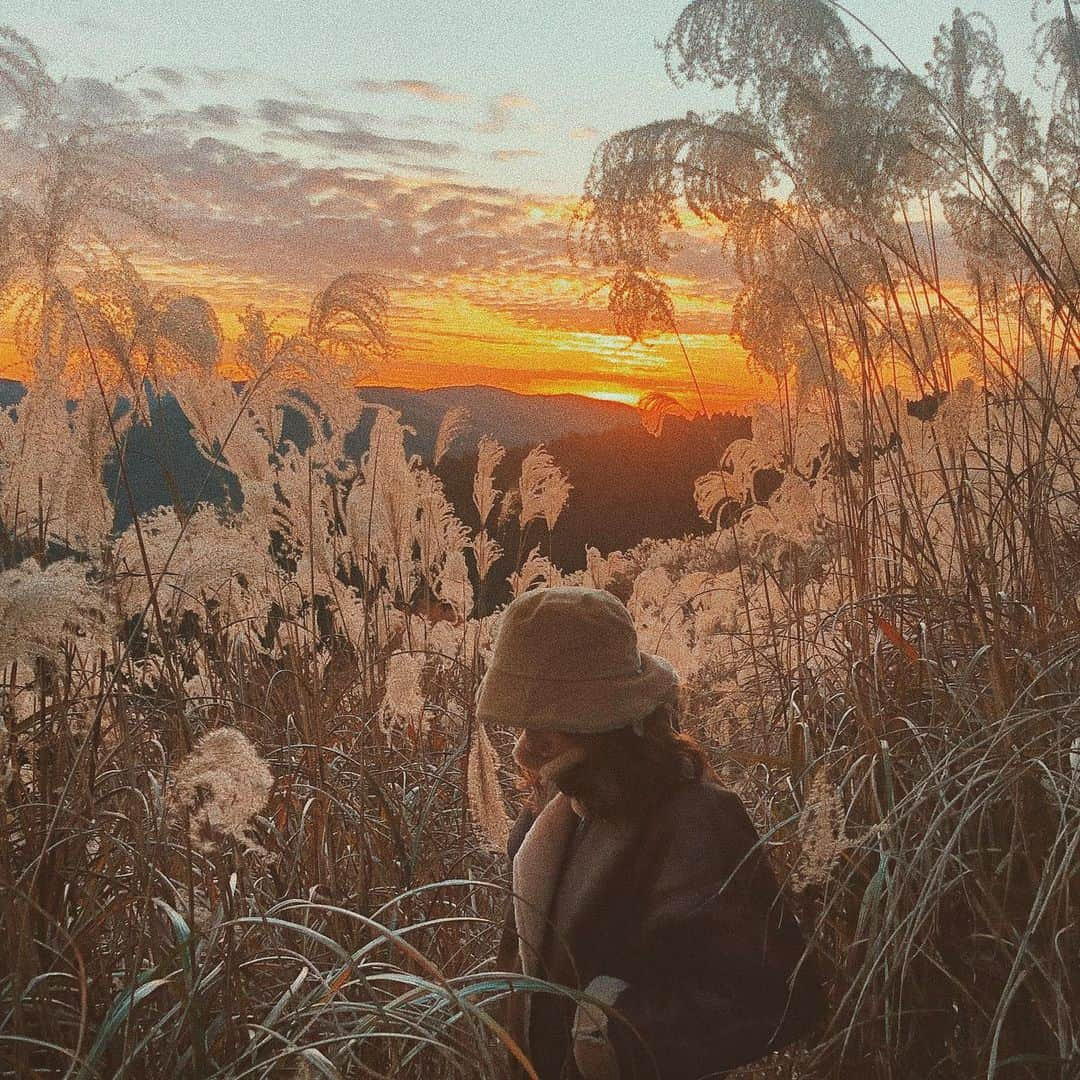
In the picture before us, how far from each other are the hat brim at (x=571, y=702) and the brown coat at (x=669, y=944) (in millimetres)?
165

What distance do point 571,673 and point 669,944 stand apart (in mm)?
455

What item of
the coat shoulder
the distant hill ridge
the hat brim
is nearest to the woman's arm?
the coat shoulder

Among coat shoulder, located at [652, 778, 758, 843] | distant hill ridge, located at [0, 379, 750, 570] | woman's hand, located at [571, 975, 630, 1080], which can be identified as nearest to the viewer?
woman's hand, located at [571, 975, 630, 1080]

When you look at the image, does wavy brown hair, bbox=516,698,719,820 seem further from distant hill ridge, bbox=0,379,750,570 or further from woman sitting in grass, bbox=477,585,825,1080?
distant hill ridge, bbox=0,379,750,570

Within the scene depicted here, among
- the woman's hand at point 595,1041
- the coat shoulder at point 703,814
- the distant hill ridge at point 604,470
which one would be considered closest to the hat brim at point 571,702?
the coat shoulder at point 703,814

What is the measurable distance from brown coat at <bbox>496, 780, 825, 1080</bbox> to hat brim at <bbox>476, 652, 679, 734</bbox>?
165mm

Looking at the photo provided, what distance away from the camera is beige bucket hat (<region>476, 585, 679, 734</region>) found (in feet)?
6.45

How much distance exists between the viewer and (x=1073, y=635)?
7.44 ft

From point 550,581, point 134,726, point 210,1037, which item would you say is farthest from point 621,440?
point 210,1037

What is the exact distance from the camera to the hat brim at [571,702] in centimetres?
196

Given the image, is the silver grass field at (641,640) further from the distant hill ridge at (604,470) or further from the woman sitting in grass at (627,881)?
the distant hill ridge at (604,470)

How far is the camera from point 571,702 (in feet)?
6.47

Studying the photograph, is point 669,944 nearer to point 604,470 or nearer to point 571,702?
point 571,702

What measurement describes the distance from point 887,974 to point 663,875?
37 centimetres
